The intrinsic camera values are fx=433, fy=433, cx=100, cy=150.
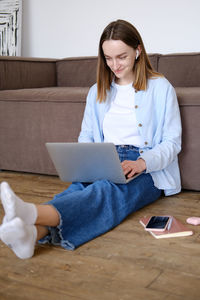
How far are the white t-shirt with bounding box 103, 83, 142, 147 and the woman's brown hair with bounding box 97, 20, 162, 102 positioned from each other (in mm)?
54

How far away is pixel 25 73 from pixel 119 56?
1.20 m

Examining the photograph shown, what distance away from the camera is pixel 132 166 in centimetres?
162

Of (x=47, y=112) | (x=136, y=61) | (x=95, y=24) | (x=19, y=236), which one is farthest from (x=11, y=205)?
(x=95, y=24)

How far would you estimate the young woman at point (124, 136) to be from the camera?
1427 millimetres

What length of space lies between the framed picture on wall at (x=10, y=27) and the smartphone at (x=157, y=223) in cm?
240

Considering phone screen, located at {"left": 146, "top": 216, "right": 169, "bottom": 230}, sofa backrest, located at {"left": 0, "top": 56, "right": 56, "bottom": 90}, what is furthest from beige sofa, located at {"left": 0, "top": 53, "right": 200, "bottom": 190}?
phone screen, located at {"left": 146, "top": 216, "right": 169, "bottom": 230}

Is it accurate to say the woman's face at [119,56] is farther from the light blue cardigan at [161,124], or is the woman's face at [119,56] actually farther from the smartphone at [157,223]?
the smartphone at [157,223]

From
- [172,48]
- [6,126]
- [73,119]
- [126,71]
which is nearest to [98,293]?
[126,71]

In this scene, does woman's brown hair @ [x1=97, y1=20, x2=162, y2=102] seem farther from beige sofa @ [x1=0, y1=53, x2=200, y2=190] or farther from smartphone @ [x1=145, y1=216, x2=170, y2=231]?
smartphone @ [x1=145, y1=216, x2=170, y2=231]

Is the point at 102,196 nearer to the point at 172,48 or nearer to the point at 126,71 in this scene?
the point at 126,71

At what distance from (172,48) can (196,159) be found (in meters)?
1.27

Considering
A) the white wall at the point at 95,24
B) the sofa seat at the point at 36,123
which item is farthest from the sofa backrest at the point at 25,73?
the white wall at the point at 95,24

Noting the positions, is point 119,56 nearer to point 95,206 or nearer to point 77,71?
point 95,206

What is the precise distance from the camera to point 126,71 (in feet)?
5.64
